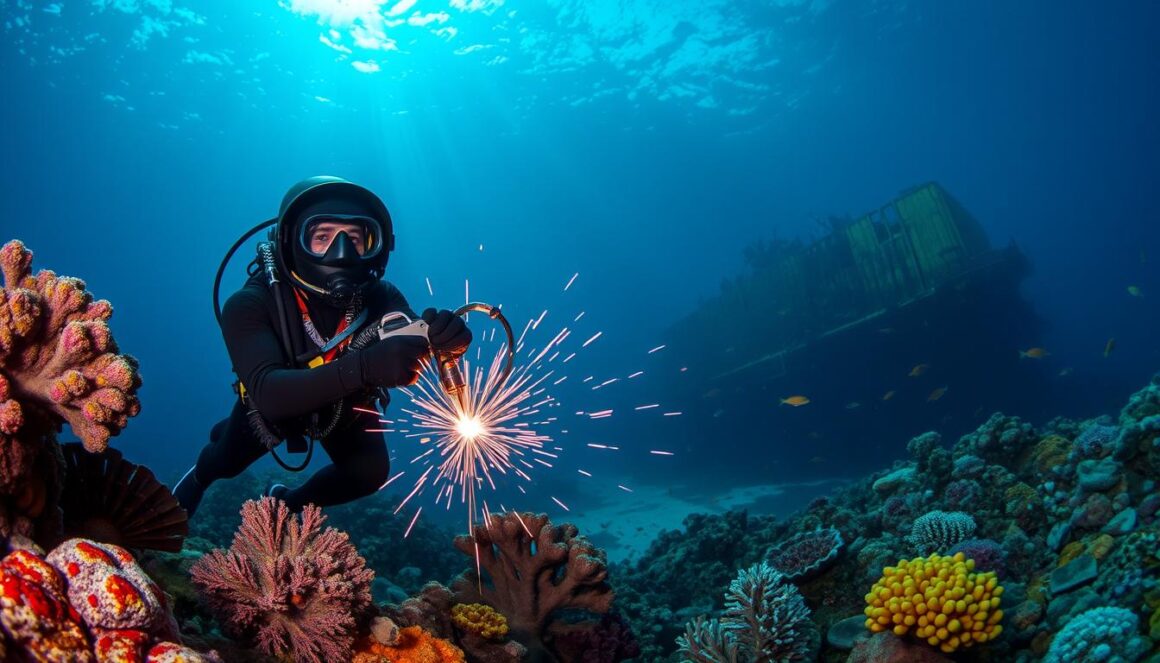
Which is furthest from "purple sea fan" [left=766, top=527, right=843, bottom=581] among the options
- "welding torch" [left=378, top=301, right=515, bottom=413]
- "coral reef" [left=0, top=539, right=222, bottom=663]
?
"coral reef" [left=0, top=539, right=222, bottom=663]

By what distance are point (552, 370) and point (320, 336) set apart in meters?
19.1

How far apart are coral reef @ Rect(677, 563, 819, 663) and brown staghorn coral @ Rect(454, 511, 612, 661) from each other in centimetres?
83

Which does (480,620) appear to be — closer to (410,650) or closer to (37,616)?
(410,650)

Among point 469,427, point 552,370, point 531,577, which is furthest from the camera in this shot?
point 552,370

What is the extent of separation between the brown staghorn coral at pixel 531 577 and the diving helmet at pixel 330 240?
234 centimetres

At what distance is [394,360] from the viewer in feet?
9.71

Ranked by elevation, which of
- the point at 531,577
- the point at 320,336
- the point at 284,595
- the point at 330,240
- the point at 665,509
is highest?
the point at 665,509

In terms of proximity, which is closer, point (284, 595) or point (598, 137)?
point (284, 595)

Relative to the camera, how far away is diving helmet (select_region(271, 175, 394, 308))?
12.9 ft

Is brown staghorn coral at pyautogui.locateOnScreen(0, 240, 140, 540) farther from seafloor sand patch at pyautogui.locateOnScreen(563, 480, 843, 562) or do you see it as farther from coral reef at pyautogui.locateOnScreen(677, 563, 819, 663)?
seafloor sand patch at pyautogui.locateOnScreen(563, 480, 843, 562)

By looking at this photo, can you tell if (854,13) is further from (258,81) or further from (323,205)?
(323,205)

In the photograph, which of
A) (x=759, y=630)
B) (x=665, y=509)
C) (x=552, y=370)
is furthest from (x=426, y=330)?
(x=665, y=509)

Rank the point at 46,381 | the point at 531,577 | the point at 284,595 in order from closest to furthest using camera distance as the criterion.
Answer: the point at 46,381 → the point at 284,595 → the point at 531,577

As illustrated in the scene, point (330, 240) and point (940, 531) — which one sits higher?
point (330, 240)
